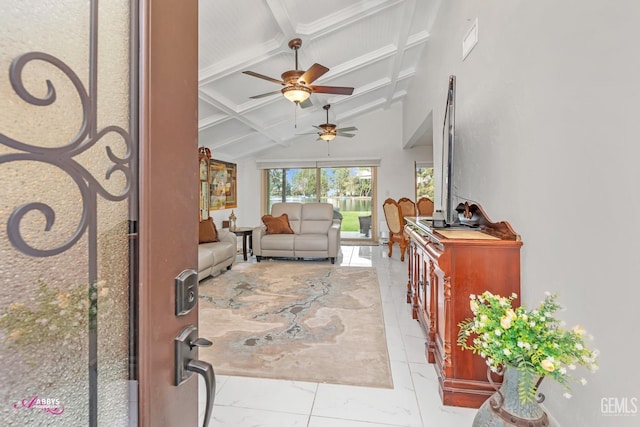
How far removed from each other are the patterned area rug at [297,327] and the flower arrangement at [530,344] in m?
0.97

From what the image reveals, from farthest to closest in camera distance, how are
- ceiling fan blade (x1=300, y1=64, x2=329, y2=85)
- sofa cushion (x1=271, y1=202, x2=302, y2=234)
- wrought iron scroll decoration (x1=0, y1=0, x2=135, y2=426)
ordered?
sofa cushion (x1=271, y1=202, x2=302, y2=234) < ceiling fan blade (x1=300, y1=64, x2=329, y2=85) < wrought iron scroll decoration (x1=0, y1=0, x2=135, y2=426)

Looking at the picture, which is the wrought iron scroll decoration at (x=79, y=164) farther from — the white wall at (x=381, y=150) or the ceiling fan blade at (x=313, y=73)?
the white wall at (x=381, y=150)

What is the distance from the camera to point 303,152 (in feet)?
26.9

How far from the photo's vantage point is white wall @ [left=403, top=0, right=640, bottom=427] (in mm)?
1101

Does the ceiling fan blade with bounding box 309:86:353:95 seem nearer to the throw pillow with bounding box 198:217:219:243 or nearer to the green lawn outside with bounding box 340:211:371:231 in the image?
the throw pillow with bounding box 198:217:219:243

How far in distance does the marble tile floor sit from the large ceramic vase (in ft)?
1.51

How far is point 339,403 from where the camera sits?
1.79 meters

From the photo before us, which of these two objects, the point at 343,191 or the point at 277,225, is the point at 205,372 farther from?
the point at 343,191

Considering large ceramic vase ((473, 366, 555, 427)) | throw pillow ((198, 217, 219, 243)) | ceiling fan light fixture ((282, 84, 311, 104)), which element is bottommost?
large ceramic vase ((473, 366, 555, 427))

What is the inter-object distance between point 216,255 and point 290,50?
2.76 m

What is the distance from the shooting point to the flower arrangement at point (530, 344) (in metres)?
1.07

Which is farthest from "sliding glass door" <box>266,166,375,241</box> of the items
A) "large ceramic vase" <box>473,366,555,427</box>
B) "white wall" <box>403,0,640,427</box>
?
"large ceramic vase" <box>473,366,555,427</box>

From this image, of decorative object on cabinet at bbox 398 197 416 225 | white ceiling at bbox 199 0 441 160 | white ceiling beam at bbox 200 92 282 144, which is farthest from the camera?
decorative object on cabinet at bbox 398 197 416 225

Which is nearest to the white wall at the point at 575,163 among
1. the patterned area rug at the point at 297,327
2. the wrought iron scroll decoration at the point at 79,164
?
the patterned area rug at the point at 297,327
